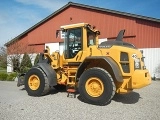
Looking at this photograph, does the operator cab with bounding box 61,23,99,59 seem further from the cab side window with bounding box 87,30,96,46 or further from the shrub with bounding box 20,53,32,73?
the shrub with bounding box 20,53,32,73

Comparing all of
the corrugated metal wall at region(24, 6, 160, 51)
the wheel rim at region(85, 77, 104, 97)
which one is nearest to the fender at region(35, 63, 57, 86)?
the wheel rim at region(85, 77, 104, 97)

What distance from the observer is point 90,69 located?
7.29 metres

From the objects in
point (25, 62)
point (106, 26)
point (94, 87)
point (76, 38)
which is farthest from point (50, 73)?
point (25, 62)

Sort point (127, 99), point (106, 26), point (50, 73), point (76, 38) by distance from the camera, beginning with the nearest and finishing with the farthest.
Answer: point (127, 99) < point (76, 38) < point (50, 73) < point (106, 26)

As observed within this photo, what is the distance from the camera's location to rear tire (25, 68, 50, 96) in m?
8.36

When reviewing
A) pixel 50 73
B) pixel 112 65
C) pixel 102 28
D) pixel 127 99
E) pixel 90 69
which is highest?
pixel 102 28

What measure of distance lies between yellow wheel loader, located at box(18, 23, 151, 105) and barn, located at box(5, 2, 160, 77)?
7.21m

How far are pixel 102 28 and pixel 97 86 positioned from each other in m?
12.7

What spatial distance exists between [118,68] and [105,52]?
0.75 m

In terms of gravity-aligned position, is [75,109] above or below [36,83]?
below

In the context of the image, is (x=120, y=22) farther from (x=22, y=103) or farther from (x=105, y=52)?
(x=22, y=103)

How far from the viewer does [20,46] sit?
2330 cm

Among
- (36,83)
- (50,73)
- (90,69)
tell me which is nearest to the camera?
(90,69)

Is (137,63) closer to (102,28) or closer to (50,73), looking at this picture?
(50,73)
